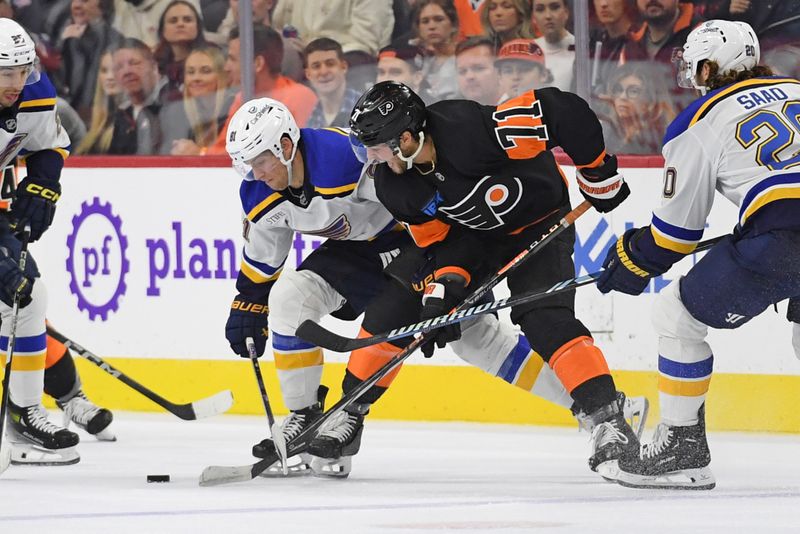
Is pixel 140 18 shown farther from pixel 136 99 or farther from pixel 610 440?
pixel 610 440

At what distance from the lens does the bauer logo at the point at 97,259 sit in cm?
579

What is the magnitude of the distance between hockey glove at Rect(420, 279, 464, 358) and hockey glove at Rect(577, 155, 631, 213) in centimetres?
39

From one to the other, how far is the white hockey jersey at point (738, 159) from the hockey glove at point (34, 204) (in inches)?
76.0

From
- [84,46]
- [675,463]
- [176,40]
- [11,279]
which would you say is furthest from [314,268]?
[84,46]

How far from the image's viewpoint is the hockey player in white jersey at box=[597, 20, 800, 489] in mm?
3414

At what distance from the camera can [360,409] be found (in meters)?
4.16

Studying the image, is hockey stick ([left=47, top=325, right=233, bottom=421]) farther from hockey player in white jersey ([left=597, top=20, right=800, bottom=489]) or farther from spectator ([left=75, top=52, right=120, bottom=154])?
hockey player in white jersey ([left=597, top=20, right=800, bottom=489])

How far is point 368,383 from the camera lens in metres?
4.01

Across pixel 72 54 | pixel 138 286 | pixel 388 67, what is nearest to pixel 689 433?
pixel 388 67

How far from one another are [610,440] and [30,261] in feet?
6.26

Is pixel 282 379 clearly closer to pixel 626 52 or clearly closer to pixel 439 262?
pixel 439 262

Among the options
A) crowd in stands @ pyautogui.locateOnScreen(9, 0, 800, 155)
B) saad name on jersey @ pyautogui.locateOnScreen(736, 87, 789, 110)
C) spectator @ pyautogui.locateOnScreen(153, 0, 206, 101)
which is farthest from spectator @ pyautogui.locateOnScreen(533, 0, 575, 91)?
saad name on jersey @ pyautogui.locateOnScreen(736, 87, 789, 110)

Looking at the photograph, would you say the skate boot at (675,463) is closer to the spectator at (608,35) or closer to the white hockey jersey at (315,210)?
the white hockey jersey at (315,210)

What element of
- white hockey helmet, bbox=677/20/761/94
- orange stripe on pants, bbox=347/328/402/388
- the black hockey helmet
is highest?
white hockey helmet, bbox=677/20/761/94
